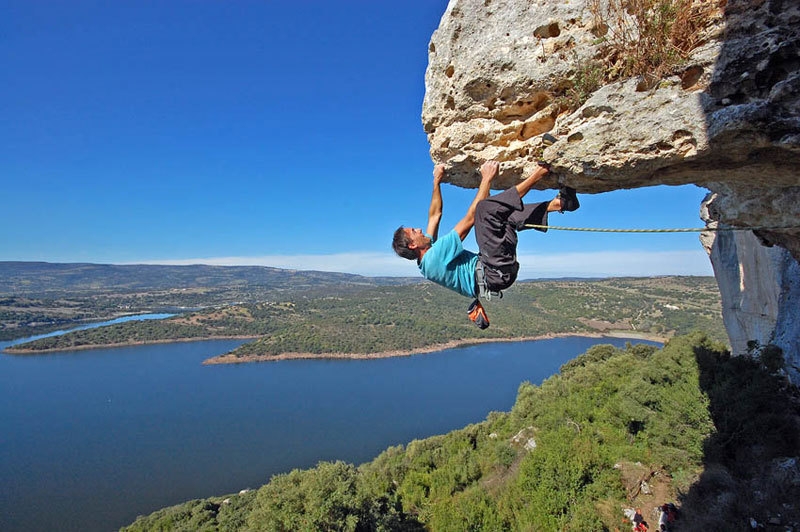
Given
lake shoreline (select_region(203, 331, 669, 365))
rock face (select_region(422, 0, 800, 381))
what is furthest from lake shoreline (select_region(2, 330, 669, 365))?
Answer: rock face (select_region(422, 0, 800, 381))

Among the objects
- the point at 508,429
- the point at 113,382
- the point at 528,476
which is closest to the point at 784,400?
the point at 528,476

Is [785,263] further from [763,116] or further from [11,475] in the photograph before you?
[11,475]

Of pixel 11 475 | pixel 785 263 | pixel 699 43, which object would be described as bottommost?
pixel 11 475

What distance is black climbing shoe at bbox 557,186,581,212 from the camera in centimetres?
294

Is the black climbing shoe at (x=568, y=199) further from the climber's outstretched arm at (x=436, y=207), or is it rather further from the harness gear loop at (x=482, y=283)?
the climber's outstretched arm at (x=436, y=207)

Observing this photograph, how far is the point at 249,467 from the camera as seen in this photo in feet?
104

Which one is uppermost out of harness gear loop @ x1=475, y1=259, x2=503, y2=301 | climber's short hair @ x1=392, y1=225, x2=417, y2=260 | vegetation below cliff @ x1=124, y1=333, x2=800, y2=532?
climber's short hair @ x1=392, y1=225, x2=417, y2=260

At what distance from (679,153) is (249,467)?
36290 mm

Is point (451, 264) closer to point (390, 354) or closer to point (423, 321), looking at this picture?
point (390, 354)

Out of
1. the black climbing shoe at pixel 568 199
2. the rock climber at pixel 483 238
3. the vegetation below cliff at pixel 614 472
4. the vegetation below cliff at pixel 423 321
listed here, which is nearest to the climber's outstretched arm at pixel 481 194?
the rock climber at pixel 483 238

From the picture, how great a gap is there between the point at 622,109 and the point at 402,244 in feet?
5.67

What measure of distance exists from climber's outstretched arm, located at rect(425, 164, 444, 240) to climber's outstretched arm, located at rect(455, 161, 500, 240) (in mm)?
254

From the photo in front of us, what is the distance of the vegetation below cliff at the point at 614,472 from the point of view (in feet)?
27.2

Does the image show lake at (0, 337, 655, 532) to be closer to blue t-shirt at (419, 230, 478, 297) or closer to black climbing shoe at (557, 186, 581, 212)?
blue t-shirt at (419, 230, 478, 297)
